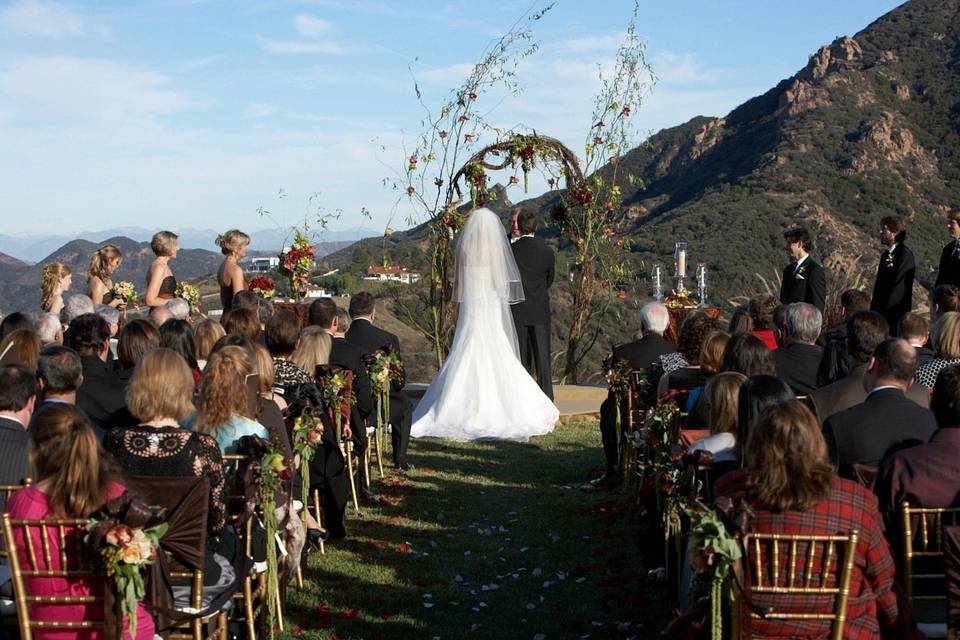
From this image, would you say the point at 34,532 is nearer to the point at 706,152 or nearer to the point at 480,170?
the point at 480,170

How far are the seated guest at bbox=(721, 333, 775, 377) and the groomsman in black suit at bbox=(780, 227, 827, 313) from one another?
4572mm

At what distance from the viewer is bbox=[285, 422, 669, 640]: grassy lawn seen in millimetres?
5848

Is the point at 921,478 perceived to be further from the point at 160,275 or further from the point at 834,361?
the point at 160,275

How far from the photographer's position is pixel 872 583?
3779 millimetres

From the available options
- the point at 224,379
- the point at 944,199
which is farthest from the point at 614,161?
the point at 944,199

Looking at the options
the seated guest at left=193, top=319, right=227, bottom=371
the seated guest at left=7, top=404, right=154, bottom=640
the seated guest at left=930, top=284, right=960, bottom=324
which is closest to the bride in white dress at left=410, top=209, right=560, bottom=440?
the seated guest at left=930, top=284, right=960, bottom=324

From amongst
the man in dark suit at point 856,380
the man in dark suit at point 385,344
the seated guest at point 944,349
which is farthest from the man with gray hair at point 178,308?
the seated guest at point 944,349

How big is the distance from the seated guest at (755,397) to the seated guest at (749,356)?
1.22 metres

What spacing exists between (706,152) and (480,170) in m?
27.7

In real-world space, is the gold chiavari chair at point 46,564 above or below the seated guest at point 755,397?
below

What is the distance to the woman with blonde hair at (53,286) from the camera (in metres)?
9.56

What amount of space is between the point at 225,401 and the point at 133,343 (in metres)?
1.30

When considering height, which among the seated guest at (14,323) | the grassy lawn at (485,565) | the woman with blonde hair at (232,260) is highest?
the woman with blonde hair at (232,260)

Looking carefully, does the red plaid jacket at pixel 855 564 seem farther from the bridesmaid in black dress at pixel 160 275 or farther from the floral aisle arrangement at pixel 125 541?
the bridesmaid in black dress at pixel 160 275
